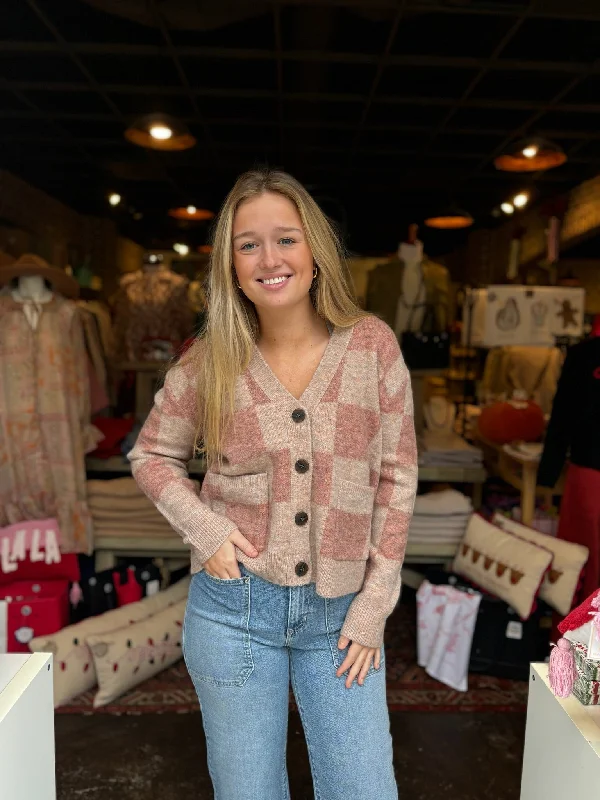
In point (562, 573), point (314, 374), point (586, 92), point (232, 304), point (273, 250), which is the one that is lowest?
point (562, 573)

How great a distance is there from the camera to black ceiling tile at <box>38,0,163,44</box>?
10.6 feet

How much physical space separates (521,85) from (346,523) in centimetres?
377

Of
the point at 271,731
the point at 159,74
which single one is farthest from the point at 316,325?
the point at 159,74

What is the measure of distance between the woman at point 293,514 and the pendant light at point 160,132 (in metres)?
3.01

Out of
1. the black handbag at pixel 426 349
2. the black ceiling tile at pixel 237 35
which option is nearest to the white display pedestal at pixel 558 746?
the black handbag at pixel 426 349

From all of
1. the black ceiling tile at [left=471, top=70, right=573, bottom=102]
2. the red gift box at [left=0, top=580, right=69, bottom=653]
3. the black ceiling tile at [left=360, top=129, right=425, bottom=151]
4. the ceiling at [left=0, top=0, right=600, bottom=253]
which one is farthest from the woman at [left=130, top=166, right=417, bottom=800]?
the black ceiling tile at [left=360, top=129, right=425, bottom=151]

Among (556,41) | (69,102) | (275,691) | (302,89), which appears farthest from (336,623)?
(69,102)

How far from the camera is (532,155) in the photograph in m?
4.76

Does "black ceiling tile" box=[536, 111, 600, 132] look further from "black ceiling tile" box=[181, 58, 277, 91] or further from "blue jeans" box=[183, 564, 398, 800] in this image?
"blue jeans" box=[183, 564, 398, 800]

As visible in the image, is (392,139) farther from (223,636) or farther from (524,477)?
(223,636)

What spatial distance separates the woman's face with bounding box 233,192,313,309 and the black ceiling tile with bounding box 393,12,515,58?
7.72 ft

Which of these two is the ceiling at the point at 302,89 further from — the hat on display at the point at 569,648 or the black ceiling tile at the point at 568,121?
the hat on display at the point at 569,648

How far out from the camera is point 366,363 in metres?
1.47

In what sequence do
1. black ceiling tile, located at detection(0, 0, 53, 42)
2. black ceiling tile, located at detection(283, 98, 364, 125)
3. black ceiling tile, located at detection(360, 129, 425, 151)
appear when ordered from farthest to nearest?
black ceiling tile, located at detection(360, 129, 425, 151) < black ceiling tile, located at detection(283, 98, 364, 125) < black ceiling tile, located at detection(0, 0, 53, 42)
